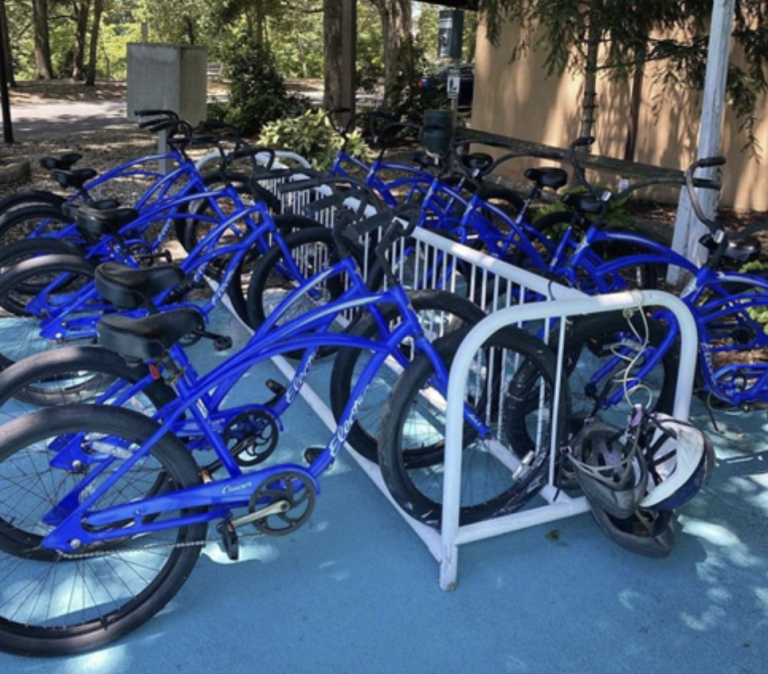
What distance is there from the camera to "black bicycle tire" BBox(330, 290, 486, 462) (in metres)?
2.99

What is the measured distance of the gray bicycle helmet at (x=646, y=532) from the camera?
280 centimetres

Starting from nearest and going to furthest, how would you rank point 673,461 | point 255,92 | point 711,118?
1. point 673,461
2. point 711,118
3. point 255,92

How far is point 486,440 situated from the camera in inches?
116

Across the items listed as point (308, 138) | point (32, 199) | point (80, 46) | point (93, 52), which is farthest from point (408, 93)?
point (80, 46)

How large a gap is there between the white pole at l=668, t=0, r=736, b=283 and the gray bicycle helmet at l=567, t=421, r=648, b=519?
3.00m

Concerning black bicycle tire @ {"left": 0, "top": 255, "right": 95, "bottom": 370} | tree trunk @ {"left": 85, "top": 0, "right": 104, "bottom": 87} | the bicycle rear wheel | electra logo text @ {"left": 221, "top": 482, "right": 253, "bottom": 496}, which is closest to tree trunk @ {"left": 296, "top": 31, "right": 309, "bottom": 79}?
tree trunk @ {"left": 85, "top": 0, "right": 104, "bottom": 87}

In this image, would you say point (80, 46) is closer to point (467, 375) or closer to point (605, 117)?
point (605, 117)

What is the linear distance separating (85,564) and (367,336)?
1.21m

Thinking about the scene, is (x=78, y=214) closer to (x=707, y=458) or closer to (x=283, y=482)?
(x=283, y=482)

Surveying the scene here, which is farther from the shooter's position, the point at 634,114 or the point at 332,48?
the point at 332,48

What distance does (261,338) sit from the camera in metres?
2.59

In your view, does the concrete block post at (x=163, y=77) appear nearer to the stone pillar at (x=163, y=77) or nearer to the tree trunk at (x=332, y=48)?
the stone pillar at (x=163, y=77)

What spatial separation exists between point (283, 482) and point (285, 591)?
14.4 inches

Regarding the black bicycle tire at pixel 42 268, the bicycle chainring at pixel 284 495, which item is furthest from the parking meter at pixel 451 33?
the bicycle chainring at pixel 284 495
